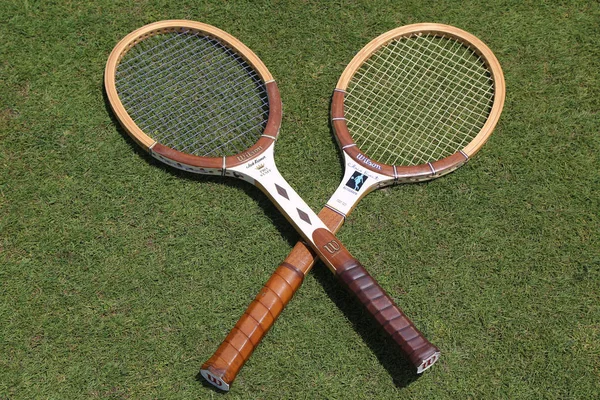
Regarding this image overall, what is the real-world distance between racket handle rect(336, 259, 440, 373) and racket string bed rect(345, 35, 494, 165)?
A: 1.10 metres

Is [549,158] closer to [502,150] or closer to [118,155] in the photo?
[502,150]

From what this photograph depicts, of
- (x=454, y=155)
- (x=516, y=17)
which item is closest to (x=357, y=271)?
(x=454, y=155)

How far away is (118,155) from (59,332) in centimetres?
152

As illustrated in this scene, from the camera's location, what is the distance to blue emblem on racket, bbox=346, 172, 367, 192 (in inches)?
180

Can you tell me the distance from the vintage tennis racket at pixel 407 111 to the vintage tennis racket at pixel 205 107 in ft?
0.32

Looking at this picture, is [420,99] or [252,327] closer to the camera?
[252,327]

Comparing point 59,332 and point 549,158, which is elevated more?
point 549,158

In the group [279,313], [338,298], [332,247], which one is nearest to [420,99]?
[332,247]

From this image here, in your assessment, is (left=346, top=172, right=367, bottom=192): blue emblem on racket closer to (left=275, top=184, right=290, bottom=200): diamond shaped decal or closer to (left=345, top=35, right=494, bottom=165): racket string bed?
(left=345, top=35, right=494, bottom=165): racket string bed

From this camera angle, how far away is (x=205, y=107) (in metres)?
5.03

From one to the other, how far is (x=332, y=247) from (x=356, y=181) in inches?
23.6

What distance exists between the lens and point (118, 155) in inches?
193

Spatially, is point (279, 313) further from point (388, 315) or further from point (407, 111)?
point (407, 111)

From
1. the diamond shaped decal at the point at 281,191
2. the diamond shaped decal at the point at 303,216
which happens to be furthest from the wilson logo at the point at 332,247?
the diamond shaped decal at the point at 281,191
